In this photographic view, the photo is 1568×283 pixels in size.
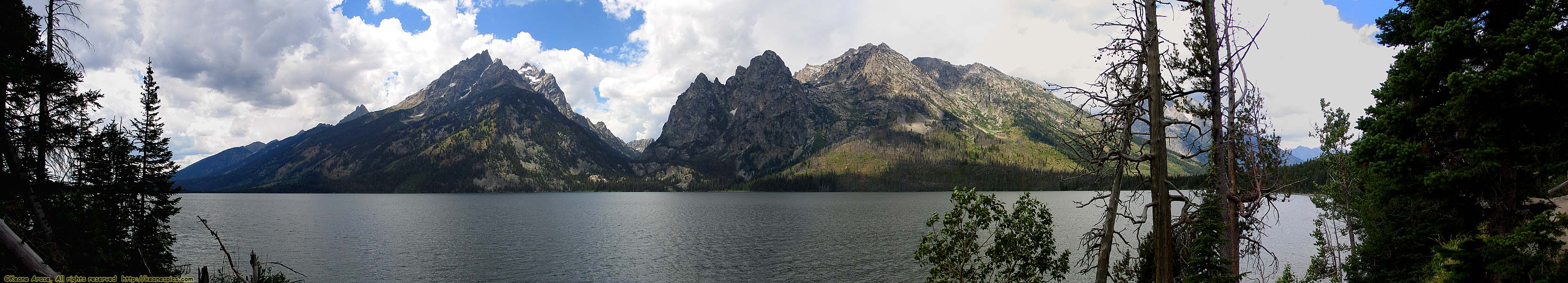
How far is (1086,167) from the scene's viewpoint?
33.4 feet

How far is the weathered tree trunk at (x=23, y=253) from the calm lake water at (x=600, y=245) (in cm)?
4571

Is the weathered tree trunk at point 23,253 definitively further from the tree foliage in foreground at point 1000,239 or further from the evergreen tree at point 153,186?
the evergreen tree at point 153,186

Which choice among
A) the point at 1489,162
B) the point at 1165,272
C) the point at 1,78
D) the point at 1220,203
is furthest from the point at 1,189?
the point at 1489,162

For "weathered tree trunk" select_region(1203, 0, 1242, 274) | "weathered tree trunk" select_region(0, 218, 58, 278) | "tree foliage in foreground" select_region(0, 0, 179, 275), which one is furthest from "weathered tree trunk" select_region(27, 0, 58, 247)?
"weathered tree trunk" select_region(1203, 0, 1242, 274)

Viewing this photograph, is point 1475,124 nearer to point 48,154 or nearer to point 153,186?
point 48,154

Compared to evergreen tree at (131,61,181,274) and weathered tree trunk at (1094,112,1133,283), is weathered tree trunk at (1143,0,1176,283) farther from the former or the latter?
evergreen tree at (131,61,181,274)

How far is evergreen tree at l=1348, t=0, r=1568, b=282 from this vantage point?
15.3 metres

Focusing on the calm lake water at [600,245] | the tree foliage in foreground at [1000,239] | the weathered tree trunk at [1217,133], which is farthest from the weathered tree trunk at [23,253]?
the calm lake water at [600,245]

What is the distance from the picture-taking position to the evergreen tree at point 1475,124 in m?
15.3

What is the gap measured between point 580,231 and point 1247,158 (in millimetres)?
99647

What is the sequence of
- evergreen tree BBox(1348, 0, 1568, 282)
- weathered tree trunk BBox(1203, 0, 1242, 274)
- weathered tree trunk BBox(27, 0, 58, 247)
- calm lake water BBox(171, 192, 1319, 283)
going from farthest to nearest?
calm lake water BBox(171, 192, 1319, 283) < weathered tree trunk BBox(27, 0, 58, 247) < evergreen tree BBox(1348, 0, 1568, 282) < weathered tree trunk BBox(1203, 0, 1242, 274)

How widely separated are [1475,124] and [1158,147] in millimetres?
15661

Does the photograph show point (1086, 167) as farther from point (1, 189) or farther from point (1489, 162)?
point (1, 189)

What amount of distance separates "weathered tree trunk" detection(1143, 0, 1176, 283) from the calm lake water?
44270 mm
